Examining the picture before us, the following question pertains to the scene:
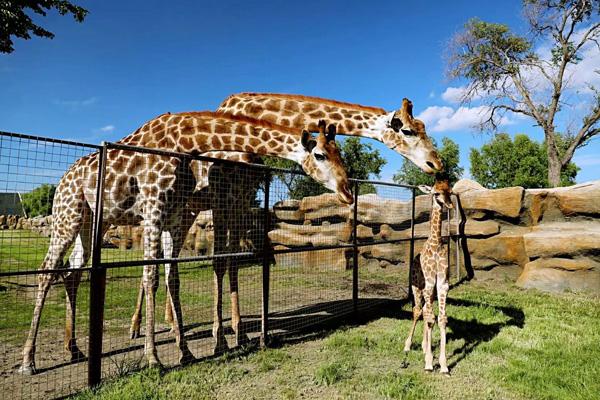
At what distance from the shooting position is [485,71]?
18.4 m

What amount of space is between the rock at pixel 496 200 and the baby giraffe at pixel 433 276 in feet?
17.6

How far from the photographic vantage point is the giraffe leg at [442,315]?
381 cm

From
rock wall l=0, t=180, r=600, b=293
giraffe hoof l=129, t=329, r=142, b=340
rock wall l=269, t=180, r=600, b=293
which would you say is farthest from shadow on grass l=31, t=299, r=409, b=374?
rock wall l=269, t=180, r=600, b=293

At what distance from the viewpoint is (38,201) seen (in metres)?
3.32

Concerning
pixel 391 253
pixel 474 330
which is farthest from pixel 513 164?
pixel 474 330

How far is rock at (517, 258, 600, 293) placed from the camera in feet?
24.7

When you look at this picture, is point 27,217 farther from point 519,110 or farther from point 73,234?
point 519,110

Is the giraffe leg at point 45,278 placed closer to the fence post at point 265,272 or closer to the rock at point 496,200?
the fence post at point 265,272

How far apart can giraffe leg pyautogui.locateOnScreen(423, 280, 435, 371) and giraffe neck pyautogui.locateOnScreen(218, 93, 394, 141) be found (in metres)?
1.86

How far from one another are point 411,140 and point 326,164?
1.19 meters

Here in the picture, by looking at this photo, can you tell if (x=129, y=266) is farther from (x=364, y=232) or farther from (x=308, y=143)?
(x=364, y=232)

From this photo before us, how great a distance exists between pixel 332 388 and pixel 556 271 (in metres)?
6.35

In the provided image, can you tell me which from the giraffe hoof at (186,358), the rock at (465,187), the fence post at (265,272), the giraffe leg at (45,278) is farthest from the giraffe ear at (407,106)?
the rock at (465,187)

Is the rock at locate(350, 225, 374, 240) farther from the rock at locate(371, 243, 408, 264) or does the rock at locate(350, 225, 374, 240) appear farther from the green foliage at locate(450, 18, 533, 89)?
the green foliage at locate(450, 18, 533, 89)
